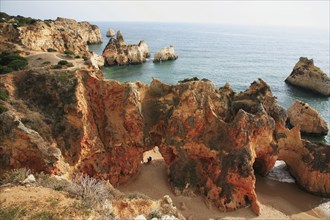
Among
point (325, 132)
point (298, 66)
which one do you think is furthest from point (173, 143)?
point (298, 66)

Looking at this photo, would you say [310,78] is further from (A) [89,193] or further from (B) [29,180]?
(B) [29,180]

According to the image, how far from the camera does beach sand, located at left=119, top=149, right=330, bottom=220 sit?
2584cm

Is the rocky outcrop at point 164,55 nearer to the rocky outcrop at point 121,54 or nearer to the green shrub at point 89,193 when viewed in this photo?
the rocky outcrop at point 121,54

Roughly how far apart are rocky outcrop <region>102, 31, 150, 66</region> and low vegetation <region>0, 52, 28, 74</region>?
49.6 m

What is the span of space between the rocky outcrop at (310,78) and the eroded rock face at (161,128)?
3758cm

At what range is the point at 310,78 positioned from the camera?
65375 millimetres

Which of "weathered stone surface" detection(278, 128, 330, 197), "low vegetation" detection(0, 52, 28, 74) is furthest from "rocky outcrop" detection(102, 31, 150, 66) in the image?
"weathered stone surface" detection(278, 128, 330, 197)

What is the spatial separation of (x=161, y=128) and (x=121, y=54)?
60641mm

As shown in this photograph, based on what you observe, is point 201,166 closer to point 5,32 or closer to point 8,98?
point 8,98

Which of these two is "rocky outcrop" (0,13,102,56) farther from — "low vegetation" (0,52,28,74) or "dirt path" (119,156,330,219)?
"dirt path" (119,156,330,219)

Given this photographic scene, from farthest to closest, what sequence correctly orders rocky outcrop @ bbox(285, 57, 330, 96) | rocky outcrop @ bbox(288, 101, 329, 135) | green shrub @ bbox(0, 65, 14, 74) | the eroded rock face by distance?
rocky outcrop @ bbox(285, 57, 330, 96)
rocky outcrop @ bbox(288, 101, 329, 135)
green shrub @ bbox(0, 65, 14, 74)
the eroded rock face

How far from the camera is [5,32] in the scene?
47.8 m

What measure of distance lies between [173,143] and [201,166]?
3302mm

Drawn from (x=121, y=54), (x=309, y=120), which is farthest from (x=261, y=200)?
(x=121, y=54)
